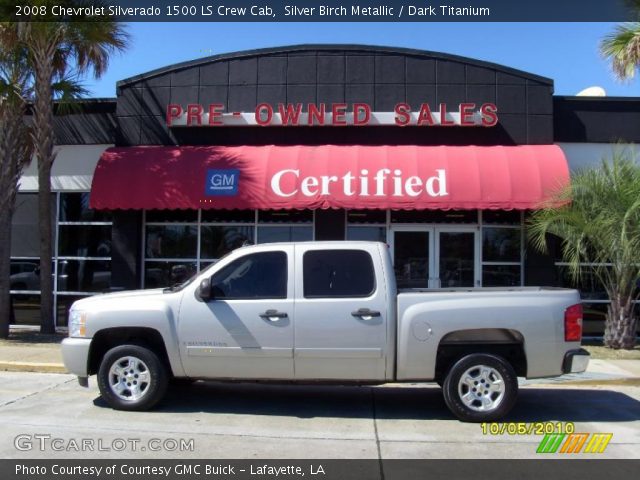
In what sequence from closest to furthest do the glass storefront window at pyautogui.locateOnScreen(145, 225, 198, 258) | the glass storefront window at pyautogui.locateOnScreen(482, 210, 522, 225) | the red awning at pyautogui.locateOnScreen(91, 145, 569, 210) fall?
the red awning at pyautogui.locateOnScreen(91, 145, 569, 210) < the glass storefront window at pyautogui.locateOnScreen(482, 210, 522, 225) < the glass storefront window at pyautogui.locateOnScreen(145, 225, 198, 258)

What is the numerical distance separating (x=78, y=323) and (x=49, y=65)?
7.95 metres

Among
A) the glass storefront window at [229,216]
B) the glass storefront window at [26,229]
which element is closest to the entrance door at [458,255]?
the glass storefront window at [229,216]

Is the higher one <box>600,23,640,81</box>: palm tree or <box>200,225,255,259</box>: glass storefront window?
<box>600,23,640,81</box>: palm tree


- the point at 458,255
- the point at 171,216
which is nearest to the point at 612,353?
the point at 458,255

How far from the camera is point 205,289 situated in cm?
674

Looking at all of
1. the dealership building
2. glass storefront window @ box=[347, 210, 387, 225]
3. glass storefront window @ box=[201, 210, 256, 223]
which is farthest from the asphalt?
glass storefront window @ box=[347, 210, 387, 225]

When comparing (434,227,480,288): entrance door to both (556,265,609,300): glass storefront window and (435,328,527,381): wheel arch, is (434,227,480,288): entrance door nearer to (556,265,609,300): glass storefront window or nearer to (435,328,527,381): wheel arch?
(556,265,609,300): glass storefront window

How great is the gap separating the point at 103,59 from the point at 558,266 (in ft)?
36.7

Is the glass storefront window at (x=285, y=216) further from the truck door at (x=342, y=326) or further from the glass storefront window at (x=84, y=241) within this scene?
the truck door at (x=342, y=326)

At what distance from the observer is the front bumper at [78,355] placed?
7.04 meters

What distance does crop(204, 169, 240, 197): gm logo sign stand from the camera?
42.3 ft

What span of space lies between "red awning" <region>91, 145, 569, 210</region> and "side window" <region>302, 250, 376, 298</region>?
5691 mm
